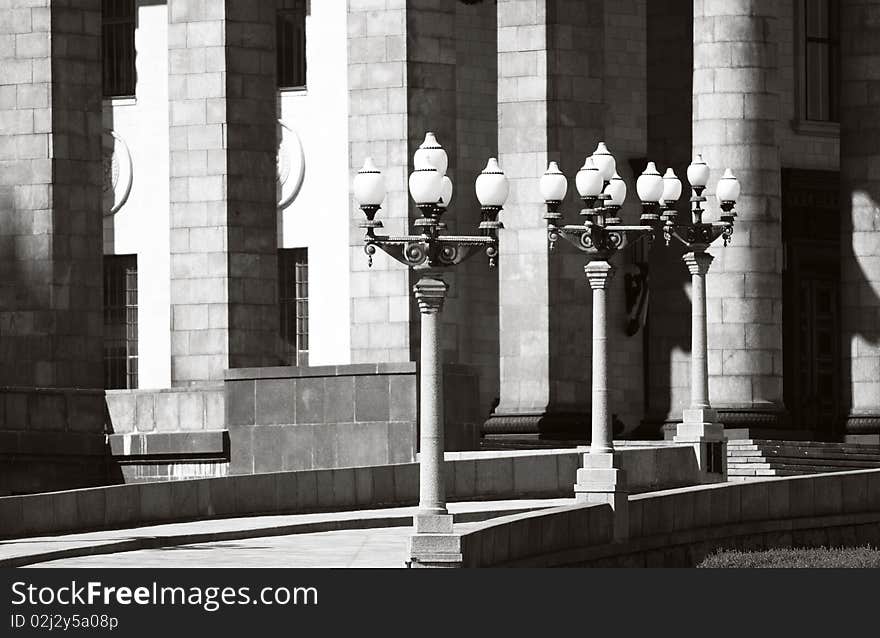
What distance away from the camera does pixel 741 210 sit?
49.9 metres

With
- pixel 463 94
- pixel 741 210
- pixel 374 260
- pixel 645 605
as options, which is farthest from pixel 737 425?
pixel 645 605

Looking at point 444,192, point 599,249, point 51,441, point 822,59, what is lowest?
point 51,441

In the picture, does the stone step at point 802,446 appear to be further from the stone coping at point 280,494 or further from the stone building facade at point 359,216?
the stone coping at point 280,494

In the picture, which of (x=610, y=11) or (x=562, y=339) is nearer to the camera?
(x=562, y=339)

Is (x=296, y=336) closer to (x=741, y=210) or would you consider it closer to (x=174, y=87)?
(x=174, y=87)

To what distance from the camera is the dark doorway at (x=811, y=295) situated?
193 ft

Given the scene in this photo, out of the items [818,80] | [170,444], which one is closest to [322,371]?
[170,444]

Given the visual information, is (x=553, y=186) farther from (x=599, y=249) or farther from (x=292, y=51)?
(x=292, y=51)

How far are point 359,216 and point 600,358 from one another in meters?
16.7

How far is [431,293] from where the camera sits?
27844 mm

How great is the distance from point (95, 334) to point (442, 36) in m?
9.04

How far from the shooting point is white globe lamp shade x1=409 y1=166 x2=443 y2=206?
2738 centimetres

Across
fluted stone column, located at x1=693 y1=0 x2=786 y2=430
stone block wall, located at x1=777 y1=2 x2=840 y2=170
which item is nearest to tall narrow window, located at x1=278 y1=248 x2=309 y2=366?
fluted stone column, located at x1=693 y1=0 x2=786 y2=430

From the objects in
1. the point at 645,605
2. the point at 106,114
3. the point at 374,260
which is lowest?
the point at 645,605
